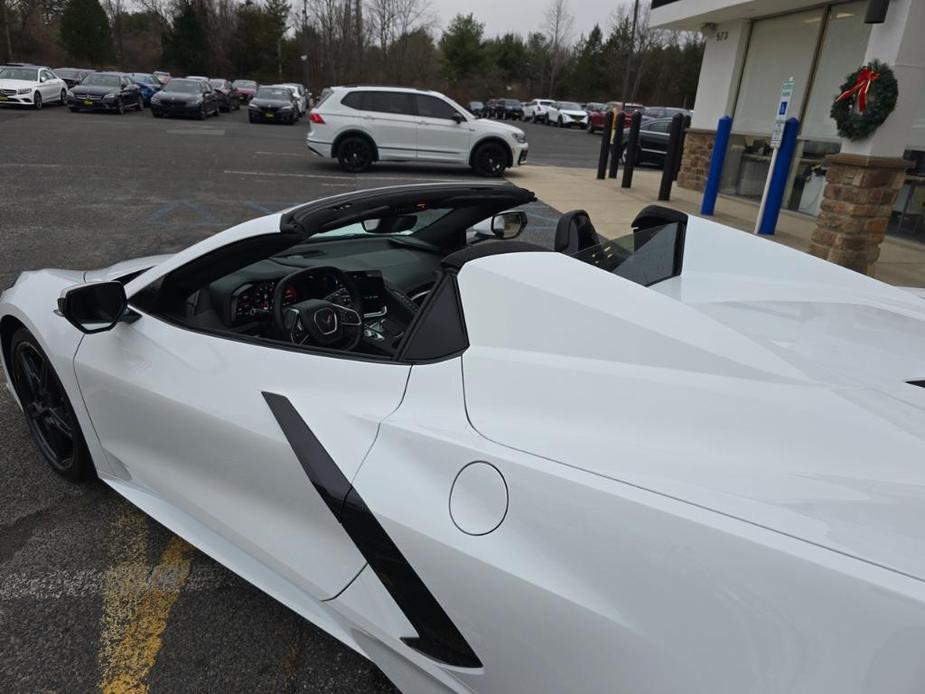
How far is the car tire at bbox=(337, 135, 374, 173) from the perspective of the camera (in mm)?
13398

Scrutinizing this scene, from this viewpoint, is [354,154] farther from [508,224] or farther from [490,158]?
[508,224]

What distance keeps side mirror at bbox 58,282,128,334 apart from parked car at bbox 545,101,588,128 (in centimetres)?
3849

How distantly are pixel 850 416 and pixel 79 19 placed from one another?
2533 inches

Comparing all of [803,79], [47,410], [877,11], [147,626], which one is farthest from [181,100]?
[147,626]

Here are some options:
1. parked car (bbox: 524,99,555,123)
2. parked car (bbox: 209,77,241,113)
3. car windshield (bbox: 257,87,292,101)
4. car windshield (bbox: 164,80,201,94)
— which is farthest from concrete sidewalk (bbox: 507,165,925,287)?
parked car (bbox: 524,99,555,123)

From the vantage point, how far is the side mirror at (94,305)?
209 cm

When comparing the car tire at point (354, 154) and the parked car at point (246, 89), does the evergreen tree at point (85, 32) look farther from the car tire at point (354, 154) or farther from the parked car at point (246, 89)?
the car tire at point (354, 154)

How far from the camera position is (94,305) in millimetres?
2129

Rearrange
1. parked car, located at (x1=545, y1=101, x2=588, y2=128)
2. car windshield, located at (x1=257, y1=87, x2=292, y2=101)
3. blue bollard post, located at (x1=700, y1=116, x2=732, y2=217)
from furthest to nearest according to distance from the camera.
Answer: parked car, located at (x1=545, y1=101, x2=588, y2=128), car windshield, located at (x1=257, y1=87, x2=292, y2=101), blue bollard post, located at (x1=700, y1=116, x2=732, y2=217)

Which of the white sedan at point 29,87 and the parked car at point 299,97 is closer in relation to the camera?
the white sedan at point 29,87

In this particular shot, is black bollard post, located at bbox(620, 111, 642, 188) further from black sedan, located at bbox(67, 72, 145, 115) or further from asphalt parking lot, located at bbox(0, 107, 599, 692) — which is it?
black sedan, located at bbox(67, 72, 145, 115)

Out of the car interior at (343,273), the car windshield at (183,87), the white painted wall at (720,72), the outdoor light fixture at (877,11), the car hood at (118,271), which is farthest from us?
the car windshield at (183,87)

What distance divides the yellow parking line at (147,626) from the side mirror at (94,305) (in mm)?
899

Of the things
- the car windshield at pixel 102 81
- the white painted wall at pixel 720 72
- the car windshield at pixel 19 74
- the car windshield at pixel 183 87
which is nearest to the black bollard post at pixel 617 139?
the white painted wall at pixel 720 72
